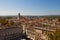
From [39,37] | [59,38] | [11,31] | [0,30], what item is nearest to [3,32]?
[0,30]

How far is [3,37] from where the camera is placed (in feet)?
41.6

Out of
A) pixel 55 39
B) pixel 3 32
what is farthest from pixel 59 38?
pixel 3 32

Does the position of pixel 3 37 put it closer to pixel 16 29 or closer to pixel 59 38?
pixel 16 29

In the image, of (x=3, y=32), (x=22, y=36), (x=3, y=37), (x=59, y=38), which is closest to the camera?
(x=59, y=38)

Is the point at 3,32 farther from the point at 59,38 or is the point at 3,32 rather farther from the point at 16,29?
the point at 59,38

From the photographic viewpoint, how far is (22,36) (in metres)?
14.7

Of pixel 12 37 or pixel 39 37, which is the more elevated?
pixel 39 37

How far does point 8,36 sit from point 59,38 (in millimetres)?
5674

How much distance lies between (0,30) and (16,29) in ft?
8.90

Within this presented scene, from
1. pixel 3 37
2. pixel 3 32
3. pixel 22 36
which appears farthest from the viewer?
pixel 22 36

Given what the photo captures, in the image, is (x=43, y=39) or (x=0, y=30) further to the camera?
(x=0, y=30)

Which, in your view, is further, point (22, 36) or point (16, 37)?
point (22, 36)

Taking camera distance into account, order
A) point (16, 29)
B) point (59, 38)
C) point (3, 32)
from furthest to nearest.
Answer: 1. point (16, 29)
2. point (3, 32)
3. point (59, 38)

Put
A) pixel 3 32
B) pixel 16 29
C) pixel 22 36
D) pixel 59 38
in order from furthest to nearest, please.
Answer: pixel 16 29 → pixel 22 36 → pixel 3 32 → pixel 59 38
